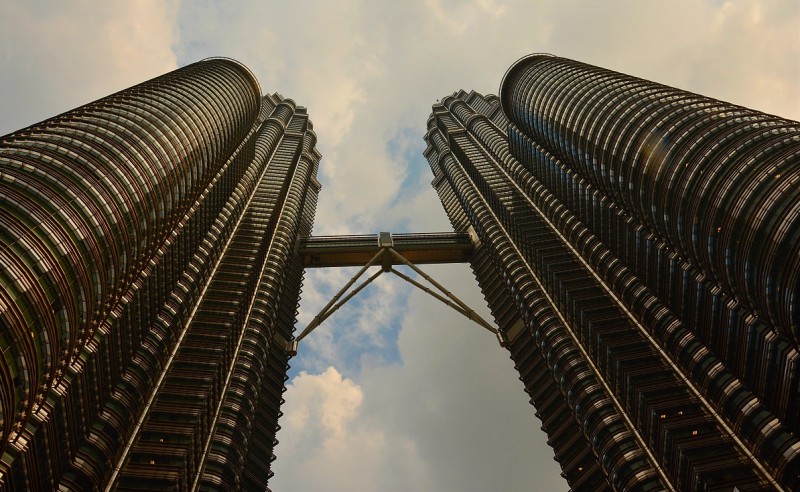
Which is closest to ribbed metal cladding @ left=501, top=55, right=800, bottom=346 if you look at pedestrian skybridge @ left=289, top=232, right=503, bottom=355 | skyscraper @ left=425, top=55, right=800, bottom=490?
skyscraper @ left=425, top=55, right=800, bottom=490

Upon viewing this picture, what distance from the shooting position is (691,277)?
232 ft

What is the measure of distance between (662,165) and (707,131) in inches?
206

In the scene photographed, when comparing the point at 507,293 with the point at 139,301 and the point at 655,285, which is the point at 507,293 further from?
the point at 139,301

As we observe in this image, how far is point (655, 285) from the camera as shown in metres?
79.1

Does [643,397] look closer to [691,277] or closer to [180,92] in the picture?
[691,277]

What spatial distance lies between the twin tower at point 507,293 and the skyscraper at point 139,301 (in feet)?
0.82

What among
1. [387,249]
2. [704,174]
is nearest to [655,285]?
[704,174]

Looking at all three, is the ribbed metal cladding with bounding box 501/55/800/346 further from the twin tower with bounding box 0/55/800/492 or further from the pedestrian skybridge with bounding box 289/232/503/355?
the pedestrian skybridge with bounding box 289/232/503/355

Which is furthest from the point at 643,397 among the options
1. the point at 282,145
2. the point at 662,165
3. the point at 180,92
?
the point at 282,145

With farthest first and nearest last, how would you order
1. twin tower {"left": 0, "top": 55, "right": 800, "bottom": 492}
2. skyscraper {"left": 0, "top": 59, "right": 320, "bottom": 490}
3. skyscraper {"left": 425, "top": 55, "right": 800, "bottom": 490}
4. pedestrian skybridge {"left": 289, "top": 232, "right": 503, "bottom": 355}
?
1. pedestrian skybridge {"left": 289, "top": 232, "right": 503, "bottom": 355}
2. skyscraper {"left": 425, "top": 55, "right": 800, "bottom": 490}
3. twin tower {"left": 0, "top": 55, "right": 800, "bottom": 492}
4. skyscraper {"left": 0, "top": 59, "right": 320, "bottom": 490}

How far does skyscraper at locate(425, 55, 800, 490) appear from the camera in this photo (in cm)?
5325

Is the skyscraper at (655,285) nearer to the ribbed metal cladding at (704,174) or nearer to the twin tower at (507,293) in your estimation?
the ribbed metal cladding at (704,174)

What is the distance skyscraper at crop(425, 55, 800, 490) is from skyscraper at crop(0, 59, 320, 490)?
4014 cm

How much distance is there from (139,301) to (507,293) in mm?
65107
